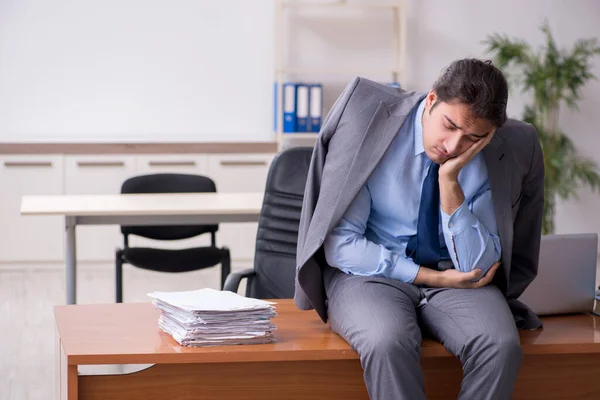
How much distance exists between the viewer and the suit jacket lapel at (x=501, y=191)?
2205 mm

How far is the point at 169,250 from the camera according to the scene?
173 inches

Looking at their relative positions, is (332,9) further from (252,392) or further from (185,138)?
(252,392)

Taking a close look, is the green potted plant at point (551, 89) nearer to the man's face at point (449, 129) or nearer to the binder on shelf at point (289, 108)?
the binder on shelf at point (289, 108)

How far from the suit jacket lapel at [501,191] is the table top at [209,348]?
23 centimetres

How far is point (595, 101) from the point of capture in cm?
670

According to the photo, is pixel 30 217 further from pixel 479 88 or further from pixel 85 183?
pixel 479 88

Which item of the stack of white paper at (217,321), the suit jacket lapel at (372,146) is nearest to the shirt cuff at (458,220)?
the suit jacket lapel at (372,146)

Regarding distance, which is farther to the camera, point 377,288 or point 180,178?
point 180,178

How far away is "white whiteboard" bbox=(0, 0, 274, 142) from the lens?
20.5ft

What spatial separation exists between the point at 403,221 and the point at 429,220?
69 mm

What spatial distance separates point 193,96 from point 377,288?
177 inches

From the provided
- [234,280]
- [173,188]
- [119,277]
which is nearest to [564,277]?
[234,280]

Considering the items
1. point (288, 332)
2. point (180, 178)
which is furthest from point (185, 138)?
point (288, 332)

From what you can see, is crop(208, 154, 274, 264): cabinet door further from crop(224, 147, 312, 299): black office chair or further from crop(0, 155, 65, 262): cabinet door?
crop(224, 147, 312, 299): black office chair
